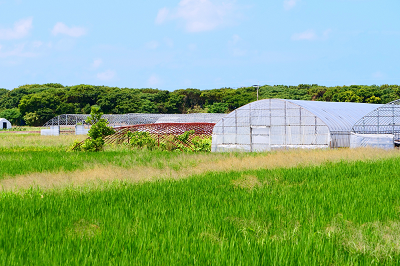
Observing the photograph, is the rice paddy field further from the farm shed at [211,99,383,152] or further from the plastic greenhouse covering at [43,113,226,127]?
the plastic greenhouse covering at [43,113,226,127]

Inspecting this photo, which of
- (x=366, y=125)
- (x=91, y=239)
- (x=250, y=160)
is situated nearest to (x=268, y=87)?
(x=366, y=125)

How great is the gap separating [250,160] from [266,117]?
12311mm

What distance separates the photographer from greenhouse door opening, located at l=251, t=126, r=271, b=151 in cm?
2953

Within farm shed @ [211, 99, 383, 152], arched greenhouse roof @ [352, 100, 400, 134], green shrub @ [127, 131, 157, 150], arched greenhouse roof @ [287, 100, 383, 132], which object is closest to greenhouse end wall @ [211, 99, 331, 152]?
farm shed @ [211, 99, 383, 152]

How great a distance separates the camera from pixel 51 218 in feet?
24.8

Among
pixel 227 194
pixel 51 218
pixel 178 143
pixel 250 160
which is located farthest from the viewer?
pixel 178 143

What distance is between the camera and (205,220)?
7.11 m

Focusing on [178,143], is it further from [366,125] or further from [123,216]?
[123,216]

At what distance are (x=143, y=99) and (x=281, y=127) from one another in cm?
5969

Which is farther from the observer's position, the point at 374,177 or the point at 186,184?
the point at 374,177

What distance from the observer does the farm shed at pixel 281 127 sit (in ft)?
90.8

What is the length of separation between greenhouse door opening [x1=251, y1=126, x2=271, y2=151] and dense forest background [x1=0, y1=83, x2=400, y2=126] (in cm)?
4982

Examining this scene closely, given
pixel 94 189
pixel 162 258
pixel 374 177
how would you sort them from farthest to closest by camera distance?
pixel 374 177 < pixel 94 189 < pixel 162 258

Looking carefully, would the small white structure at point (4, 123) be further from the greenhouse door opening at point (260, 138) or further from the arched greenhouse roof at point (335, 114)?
the arched greenhouse roof at point (335, 114)
